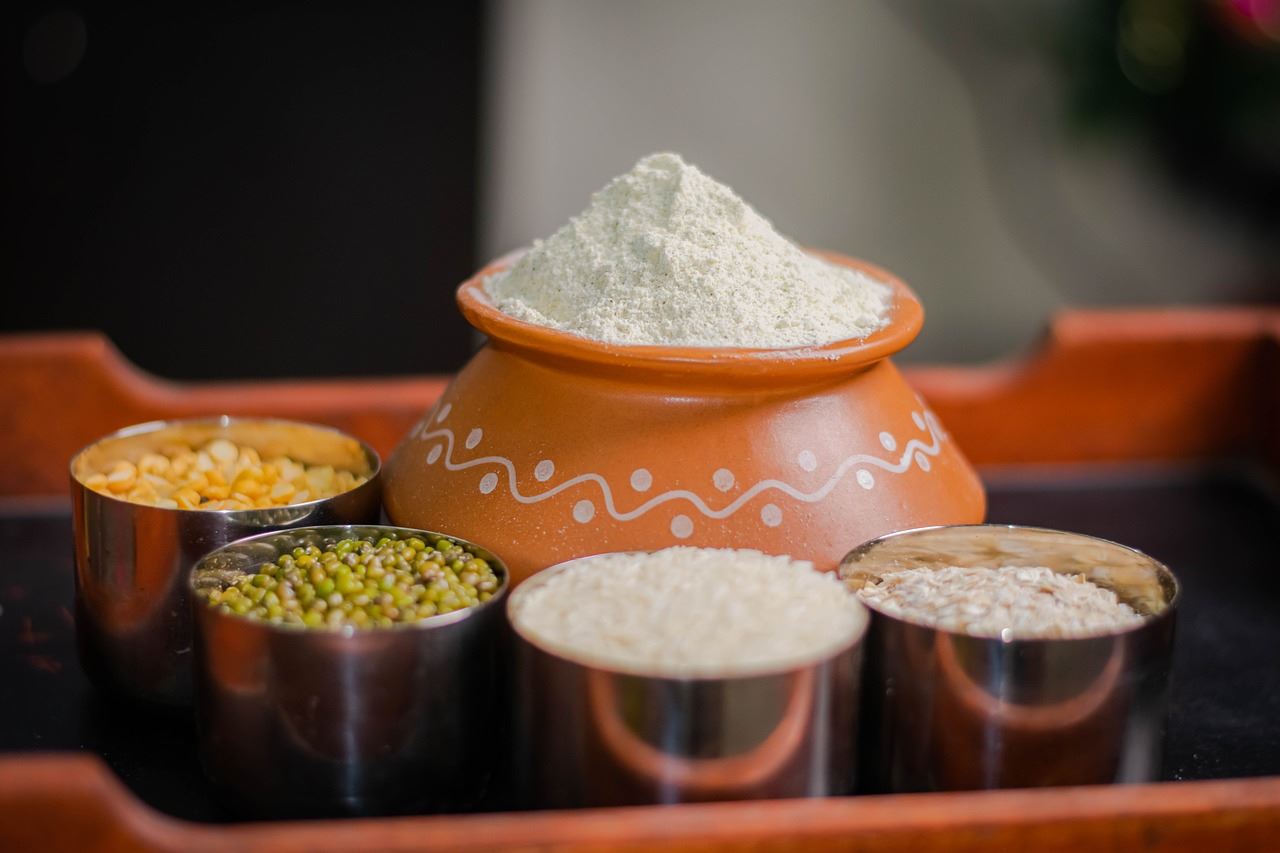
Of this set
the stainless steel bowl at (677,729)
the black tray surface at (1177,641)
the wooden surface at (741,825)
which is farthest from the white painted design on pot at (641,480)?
the black tray surface at (1177,641)

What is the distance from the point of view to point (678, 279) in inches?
49.4

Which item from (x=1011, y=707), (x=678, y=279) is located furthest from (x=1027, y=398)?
(x=1011, y=707)

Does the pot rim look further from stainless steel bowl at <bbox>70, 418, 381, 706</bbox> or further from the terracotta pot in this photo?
stainless steel bowl at <bbox>70, 418, 381, 706</bbox>

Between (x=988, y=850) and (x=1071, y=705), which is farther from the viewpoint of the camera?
(x=1071, y=705)

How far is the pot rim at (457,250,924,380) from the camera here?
117 centimetres

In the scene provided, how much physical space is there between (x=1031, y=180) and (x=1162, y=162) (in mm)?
1023

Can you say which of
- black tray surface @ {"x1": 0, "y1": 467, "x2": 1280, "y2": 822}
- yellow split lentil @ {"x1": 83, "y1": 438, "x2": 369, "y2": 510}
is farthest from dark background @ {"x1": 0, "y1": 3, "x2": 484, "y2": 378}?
yellow split lentil @ {"x1": 83, "y1": 438, "x2": 369, "y2": 510}

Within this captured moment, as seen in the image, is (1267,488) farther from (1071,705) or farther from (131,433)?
(131,433)


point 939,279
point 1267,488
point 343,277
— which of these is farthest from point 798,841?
point 939,279

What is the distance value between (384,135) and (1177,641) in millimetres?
2295

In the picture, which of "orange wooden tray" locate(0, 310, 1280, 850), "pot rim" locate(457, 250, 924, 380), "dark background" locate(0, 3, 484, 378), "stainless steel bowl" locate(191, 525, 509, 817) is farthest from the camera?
"dark background" locate(0, 3, 484, 378)

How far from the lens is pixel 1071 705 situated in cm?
106

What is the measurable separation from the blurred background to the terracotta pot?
6.91ft

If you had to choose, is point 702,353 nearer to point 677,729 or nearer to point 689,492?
point 689,492
